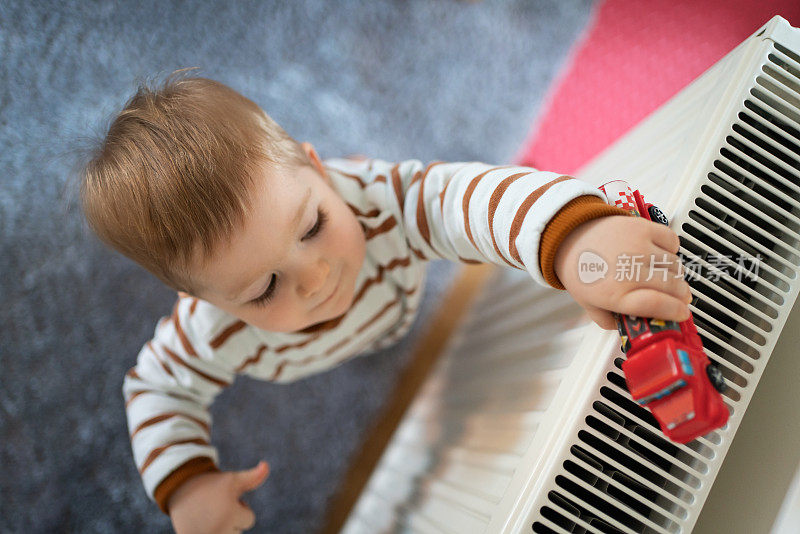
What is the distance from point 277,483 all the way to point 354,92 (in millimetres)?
699

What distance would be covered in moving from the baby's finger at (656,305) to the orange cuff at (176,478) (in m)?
0.51

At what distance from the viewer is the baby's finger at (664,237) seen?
0.34 meters

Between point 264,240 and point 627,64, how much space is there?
620 mm

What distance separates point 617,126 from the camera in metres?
0.78

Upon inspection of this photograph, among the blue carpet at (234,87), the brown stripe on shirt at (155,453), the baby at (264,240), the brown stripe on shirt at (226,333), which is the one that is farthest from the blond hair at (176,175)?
the blue carpet at (234,87)

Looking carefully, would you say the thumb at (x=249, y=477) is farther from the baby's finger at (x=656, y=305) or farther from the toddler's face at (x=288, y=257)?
the baby's finger at (x=656, y=305)

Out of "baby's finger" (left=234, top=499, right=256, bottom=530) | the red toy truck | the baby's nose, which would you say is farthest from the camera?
"baby's finger" (left=234, top=499, right=256, bottom=530)

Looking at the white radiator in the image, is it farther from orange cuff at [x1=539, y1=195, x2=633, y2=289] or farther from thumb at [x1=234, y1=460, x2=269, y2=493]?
thumb at [x1=234, y1=460, x2=269, y2=493]

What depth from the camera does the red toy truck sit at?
11.4 inches

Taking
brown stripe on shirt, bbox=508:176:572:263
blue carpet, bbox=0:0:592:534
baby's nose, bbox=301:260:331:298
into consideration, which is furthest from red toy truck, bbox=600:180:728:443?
blue carpet, bbox=0:0:592:534

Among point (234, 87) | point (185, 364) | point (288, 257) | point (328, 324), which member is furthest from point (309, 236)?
point (234, 87)

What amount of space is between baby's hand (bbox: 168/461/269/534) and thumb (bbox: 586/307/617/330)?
0.41m

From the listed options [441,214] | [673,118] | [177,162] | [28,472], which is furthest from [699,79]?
[28,472]

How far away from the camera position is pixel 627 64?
0.79 m
